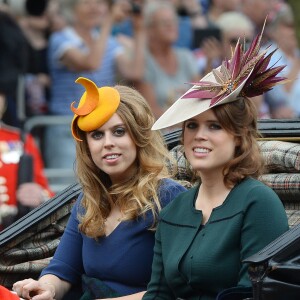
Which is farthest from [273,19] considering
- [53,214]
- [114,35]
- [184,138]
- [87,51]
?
→ [184,138]

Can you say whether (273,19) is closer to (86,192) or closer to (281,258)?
(86,192)

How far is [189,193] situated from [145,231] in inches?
15.4

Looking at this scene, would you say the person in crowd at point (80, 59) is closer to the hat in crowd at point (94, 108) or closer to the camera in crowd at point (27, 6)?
the camera in crowd at point (27, 6)

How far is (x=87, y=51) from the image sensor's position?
30.5 feet

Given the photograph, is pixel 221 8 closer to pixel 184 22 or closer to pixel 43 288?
pixel 184 22

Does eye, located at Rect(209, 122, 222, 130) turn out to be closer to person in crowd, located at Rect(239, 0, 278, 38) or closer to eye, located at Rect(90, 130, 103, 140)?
eye, located at Rect(90, 130, 103, 140)

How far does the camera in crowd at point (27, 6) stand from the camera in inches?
360

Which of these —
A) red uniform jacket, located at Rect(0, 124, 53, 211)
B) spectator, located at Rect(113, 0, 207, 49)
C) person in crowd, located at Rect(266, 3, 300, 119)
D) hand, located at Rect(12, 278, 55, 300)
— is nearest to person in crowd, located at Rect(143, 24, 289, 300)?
hand, located at Rect(12, 278, 55, 300)

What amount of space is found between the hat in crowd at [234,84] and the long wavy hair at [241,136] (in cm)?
3

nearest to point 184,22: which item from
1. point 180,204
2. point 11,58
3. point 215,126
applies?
point 11,58

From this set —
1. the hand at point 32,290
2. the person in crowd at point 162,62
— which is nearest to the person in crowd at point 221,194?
the hand at point 32,290

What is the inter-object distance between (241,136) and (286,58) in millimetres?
6139

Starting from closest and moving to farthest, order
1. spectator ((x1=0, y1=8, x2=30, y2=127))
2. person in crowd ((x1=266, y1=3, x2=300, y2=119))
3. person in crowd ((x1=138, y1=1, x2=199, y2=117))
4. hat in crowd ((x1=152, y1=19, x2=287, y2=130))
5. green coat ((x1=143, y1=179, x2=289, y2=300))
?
green coat ((x1=143, y1=179, x2=289, y2=300))
hat in crowd ((x1=152, y1=19, x2=287, y2=130))
spectator ((x1=0, y1=8, x2=30, y2=127))
person in crowd ((x1=138, y1=1, x2=199, y2=117))
person in crowd ((x1=266, y1=3, x2=300, y2=119))

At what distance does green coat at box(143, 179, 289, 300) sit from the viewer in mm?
3996
